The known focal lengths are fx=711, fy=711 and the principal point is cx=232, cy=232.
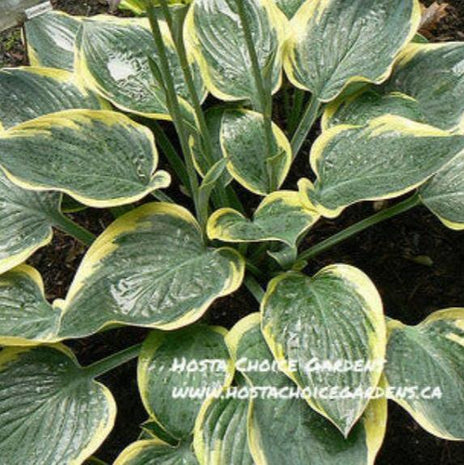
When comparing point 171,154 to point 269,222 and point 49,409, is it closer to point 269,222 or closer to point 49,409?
point 269,222

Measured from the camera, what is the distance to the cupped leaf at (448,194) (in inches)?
54.8

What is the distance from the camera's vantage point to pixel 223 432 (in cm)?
124

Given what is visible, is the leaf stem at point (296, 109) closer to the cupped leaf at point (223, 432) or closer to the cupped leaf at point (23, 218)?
the cupped leaf at point (23, 218)

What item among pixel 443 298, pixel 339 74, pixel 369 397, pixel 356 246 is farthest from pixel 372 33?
pixel 369 397

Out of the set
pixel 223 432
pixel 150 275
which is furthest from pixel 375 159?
pixel 223 432

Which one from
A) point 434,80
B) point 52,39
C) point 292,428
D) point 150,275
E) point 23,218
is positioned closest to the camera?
point 292,428

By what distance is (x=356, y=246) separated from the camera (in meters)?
1.68

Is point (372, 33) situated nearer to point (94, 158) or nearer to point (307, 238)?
point (307, 238)

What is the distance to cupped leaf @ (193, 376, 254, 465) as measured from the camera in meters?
1.21

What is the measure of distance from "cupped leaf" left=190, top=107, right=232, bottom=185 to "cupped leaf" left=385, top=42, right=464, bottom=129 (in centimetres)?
39

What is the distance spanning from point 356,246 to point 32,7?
101 centimetres

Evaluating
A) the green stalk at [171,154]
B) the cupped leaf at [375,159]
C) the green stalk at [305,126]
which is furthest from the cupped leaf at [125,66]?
the cupped leaf at [375,159]

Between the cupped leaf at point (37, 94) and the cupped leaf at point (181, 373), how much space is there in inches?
22.1

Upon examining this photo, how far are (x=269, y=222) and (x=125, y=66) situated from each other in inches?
21.0
